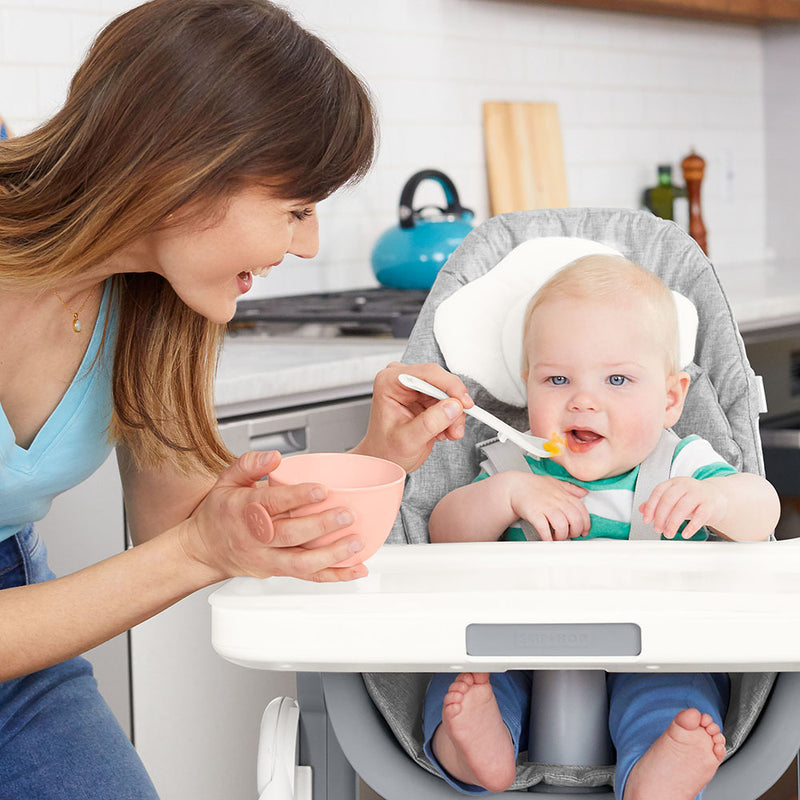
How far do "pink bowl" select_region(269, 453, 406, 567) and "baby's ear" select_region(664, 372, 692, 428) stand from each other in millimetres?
468

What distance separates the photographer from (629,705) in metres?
1.21

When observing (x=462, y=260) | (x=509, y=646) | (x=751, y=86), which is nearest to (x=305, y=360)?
(x=462, y=260)

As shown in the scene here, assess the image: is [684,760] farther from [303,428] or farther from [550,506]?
[303,428]

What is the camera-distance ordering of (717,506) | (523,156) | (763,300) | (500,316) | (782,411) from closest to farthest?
(717,506) < (500,316) < (763,300) < (782,411) < (523,156)

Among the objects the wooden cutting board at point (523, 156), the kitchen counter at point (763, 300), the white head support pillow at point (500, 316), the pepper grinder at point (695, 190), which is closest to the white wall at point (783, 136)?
the pepper grinder at point (695, 190)

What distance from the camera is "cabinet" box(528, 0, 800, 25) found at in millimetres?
3111

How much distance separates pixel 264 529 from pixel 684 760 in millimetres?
457

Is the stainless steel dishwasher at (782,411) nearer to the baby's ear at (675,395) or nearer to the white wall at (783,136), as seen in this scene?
the baby's ear at (675,395)

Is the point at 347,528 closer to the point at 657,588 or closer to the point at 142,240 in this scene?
A: the point at 657,588

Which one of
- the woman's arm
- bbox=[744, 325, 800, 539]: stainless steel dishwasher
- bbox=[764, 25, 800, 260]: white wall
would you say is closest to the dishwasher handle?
the woman's arm

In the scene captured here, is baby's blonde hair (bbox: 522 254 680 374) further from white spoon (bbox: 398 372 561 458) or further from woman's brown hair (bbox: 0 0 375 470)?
woman's brown hair (bbox: 0 0 375 470)

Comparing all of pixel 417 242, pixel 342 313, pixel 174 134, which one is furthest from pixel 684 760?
pixel 417 242

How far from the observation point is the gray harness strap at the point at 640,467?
1.34m

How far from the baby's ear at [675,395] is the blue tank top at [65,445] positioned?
0.64m
